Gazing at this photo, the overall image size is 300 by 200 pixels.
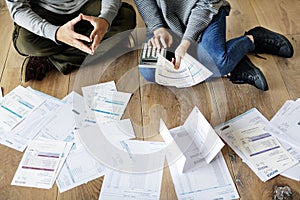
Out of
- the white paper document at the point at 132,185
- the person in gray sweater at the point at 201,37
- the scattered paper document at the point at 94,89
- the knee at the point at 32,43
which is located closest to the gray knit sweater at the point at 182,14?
the person in gray sweater at the point at 201,37

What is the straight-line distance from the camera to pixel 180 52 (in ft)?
4.07

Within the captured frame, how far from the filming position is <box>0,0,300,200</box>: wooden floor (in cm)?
106

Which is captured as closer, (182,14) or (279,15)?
(182,14)

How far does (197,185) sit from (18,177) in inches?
21.1

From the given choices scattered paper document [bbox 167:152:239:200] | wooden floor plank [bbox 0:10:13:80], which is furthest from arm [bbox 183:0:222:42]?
wooden floor plank [bbox 0:10:13:80]

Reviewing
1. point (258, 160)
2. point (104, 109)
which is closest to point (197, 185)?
point (258, 160)

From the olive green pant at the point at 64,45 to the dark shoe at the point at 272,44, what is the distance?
0.49m

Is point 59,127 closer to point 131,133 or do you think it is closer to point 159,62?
point 131,133

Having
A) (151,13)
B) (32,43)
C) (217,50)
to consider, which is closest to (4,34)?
(32,43)

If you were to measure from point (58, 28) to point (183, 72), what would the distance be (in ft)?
1.48

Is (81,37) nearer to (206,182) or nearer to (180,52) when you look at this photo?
(180,52)

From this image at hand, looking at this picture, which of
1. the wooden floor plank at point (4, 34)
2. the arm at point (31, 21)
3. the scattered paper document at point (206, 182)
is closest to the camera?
the scattered paper document at point (206, 182)

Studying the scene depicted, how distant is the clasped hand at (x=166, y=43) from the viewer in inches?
48.9

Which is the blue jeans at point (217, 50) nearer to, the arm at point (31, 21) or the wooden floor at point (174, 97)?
the wooden floor at point (174, 97)
